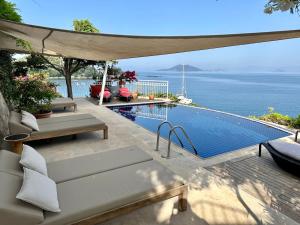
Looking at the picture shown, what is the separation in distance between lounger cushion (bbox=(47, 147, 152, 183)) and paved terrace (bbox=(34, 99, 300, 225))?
0.67 m

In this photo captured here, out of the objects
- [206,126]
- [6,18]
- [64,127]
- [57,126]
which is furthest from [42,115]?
[206,126]

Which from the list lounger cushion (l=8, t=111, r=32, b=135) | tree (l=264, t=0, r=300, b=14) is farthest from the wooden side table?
tree (l=264, t=0, r=300, b=14)

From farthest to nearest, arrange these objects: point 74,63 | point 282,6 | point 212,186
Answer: point 74,63 → point 212,186 → point 282,6

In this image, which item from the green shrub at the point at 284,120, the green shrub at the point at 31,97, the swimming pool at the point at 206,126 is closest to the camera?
the swimming pool at the point at 206,126

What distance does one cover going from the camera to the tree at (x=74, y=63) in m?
11.0

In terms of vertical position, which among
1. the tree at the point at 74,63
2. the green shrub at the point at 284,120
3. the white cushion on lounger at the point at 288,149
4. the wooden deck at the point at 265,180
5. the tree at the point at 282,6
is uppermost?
the tree at the point at 74,63

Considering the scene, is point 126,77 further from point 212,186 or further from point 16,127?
point 212,186

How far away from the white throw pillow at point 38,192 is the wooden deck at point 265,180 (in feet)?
8.61

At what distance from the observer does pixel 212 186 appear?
3246 millimetres

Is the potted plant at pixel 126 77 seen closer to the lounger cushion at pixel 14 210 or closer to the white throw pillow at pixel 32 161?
the white throw pillow at pixel 32 161

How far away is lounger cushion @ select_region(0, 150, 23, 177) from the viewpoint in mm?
2348

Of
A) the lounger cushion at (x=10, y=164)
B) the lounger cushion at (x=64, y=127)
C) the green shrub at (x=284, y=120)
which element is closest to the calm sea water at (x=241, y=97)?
the green shrub at (x=284, y=120)

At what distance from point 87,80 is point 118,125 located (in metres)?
7.59

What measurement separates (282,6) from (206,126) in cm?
657
